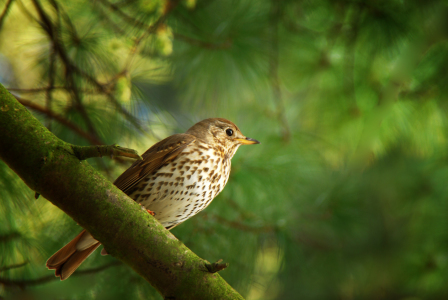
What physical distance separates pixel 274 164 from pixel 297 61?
3.22ft

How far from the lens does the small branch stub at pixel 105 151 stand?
1.33 meters

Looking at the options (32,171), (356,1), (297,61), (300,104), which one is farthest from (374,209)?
(32,171)

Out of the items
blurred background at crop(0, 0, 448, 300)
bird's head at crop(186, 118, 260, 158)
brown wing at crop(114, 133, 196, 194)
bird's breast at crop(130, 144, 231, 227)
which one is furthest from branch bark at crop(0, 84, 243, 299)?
bird's head at crop(186, 118, 260, 158)

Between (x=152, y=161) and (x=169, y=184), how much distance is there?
0.60ft

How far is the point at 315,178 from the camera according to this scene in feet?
10.2

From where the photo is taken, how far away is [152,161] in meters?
2.13

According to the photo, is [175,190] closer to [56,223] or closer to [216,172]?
[216,172]

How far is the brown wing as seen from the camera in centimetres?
208

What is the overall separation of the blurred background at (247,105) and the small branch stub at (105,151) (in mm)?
730

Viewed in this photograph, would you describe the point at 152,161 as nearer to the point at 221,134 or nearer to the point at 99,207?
the point at 221,134

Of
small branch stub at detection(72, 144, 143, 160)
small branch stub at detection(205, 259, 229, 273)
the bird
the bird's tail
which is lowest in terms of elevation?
the bird's tail

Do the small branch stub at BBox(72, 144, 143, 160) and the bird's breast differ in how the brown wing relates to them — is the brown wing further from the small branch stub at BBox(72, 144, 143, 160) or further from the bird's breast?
the small branch stub at BBox(72, 144, 143, 160)

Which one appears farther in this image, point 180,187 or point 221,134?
point 221,134

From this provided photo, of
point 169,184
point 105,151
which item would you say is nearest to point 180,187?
point 169,184
